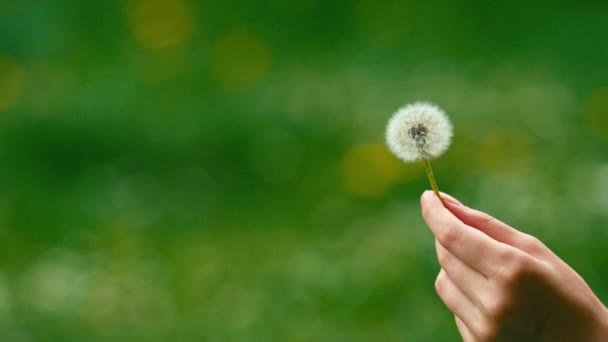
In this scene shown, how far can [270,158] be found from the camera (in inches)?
123

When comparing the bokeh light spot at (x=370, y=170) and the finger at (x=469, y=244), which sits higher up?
the bokeh light spot at (x=370, y=170)

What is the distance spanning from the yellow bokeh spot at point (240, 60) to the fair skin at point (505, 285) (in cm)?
232

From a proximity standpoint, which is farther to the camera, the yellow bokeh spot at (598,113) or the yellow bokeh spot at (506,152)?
the yellow bokeh spot at (598,113)

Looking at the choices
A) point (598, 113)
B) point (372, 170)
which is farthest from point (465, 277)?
point (598, 113)

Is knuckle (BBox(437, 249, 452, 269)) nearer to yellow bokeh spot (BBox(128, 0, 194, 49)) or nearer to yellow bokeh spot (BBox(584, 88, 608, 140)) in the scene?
yellow bokeh spot (BBox(584, 88, 608, 140))

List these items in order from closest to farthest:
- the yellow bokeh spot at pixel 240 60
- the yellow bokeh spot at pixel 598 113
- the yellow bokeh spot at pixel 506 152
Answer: the yellow bokeh spot at pixel 506 152
the yellow bokeh spot at pixel 598 113
the yellow bokeh spot at pixel 240 60

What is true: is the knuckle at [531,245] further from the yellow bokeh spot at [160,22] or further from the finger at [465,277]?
the yellow bokeh spot at [160,22]

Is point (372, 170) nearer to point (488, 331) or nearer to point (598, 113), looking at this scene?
point (598, 113)

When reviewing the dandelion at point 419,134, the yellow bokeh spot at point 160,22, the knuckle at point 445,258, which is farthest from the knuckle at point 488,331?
the yellow bokeh spot at point 160,22

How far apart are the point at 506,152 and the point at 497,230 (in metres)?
1.78

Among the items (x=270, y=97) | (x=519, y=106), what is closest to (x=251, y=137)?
(x=270, y=97)

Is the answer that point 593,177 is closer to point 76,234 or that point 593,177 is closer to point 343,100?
point 343,100

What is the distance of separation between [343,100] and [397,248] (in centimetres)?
92

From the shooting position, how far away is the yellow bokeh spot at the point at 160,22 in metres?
3.72
